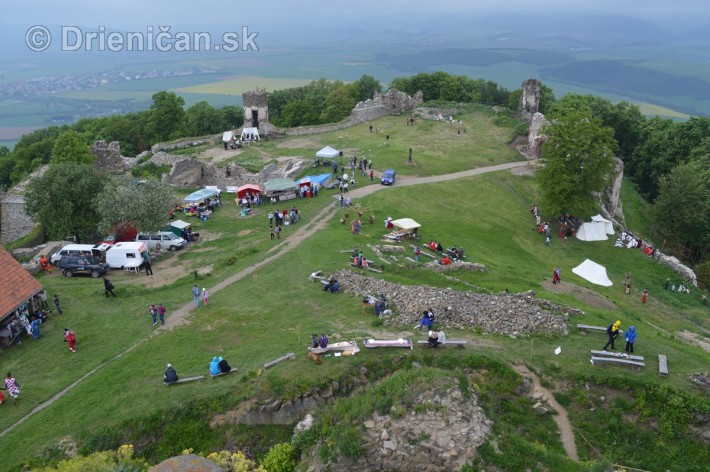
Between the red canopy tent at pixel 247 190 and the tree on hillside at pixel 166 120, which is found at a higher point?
the tree on hillside at pixel 166 120

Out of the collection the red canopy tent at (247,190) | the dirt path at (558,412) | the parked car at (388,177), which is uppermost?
the parked car at (388,177)

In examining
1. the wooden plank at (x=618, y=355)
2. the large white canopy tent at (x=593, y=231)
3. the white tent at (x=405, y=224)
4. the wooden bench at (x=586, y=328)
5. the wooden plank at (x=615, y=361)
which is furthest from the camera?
the large white canopy tent at (x=593, y=231)

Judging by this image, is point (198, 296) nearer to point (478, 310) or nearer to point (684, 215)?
point (478, 310)

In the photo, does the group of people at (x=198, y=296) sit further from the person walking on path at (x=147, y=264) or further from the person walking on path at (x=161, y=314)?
the person walking on path at (x=147, y=264)

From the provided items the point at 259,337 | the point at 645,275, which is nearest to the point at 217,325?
the point at 259,337

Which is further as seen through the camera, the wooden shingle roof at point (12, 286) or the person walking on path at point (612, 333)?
the wooden shingle roof at point (12, 286)

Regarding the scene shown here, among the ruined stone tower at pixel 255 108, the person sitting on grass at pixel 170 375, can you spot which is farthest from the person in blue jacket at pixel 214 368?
the ruined stone tower at pixel 255 108

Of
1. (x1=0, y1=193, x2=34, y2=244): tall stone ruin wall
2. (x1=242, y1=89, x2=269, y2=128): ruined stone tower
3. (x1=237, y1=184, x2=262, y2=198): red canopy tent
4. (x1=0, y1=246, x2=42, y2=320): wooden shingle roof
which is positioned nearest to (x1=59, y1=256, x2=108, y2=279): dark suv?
(x1=0, y1=246, x2=42, y2=320): wooden shingle roof
